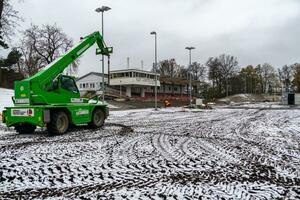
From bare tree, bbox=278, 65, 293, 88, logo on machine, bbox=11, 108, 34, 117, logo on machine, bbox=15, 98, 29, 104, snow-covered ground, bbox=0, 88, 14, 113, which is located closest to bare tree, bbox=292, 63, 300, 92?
bare tree, bbox=278, 65, 293, 88

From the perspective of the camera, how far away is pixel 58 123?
44.3 feet

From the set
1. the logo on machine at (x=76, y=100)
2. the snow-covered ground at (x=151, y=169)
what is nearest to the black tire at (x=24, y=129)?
the logo on machine at (x=76, y=100)

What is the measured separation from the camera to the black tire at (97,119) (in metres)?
16.1

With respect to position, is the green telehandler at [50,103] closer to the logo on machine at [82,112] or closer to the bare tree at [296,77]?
the logo on machine at [82,112]

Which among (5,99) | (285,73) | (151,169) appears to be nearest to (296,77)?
(285,73)

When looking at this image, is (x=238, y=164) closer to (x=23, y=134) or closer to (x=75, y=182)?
(x=75, y=182)

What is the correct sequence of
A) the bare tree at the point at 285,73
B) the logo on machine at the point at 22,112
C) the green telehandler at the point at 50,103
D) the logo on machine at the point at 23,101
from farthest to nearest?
the bare tree at the point at 285,73
the logo on machine at the point at 23,101
the green telehandler at the point at 50,103
the logo on machine at the point at 22,112

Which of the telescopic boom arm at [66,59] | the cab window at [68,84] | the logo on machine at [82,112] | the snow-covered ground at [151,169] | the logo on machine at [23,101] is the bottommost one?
the snow-covered ground at [151,169]

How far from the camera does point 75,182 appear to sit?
608cm

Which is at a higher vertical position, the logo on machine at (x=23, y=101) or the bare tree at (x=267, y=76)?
the bare tree at (x=267, y=76)

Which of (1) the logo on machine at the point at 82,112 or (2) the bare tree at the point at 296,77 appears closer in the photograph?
(1) the logo on machine at the point at 82,112


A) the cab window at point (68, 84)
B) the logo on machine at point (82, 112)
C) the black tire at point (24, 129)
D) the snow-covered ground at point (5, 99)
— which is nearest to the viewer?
the black tire at point (24, 129)

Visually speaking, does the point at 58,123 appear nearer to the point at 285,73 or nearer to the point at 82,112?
the point at 82,112

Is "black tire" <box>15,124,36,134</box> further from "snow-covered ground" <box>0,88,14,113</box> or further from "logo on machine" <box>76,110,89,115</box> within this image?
"snow-covered ground" <box>0,88,14,113</box>
